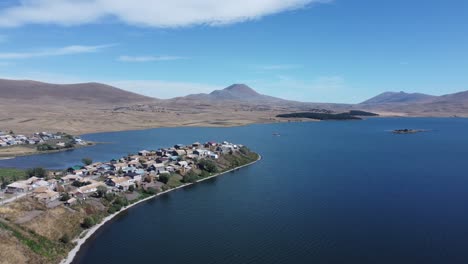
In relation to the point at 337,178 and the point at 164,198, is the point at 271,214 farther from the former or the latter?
the point at 337,178

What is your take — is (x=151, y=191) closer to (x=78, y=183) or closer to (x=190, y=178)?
(x=190, y=178)

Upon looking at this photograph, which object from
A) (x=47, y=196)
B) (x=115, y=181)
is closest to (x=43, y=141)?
(x=115, y=181)

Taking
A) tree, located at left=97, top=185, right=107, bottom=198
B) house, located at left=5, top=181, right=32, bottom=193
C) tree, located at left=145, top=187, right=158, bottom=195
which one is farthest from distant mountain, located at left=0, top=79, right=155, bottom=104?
tree, located at left=97, top=185, right=107, bottom=198

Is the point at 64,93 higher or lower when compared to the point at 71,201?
higher

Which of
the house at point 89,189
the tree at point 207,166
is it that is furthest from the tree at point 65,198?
the tree at point 207,166

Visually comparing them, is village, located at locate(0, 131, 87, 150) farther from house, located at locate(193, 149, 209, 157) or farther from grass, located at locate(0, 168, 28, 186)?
house, located at locate(193, 149, 209, 157)

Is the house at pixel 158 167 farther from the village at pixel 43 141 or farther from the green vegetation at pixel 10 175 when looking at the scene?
the village at pixel 43 141

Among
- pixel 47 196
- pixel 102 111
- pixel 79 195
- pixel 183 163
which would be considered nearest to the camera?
pixel 47 196
